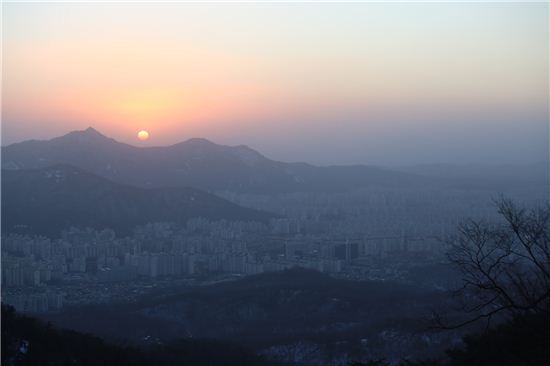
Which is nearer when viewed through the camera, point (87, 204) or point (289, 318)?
point (289, 318)

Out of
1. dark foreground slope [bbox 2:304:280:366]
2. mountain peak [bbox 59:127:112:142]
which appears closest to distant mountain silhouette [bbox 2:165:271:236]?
mountain peak [bbox 59:127:112:142]

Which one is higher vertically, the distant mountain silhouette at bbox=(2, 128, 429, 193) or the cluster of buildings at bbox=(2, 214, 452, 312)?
the distant mountain silhouette at bbox=(2, 128, 429, 193)

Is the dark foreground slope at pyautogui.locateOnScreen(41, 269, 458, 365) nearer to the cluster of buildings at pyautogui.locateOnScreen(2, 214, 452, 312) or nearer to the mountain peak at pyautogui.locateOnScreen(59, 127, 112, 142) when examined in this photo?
the cluster of buildings at pyautogui.locateOnScreen(2, 214, 452, 312)

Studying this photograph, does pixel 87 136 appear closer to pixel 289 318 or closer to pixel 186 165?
pixel 186 165

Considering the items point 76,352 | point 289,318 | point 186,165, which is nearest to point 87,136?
point 186,165

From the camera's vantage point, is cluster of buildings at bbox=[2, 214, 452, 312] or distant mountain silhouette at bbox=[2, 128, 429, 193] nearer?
cluster of buildings at bbox=[2, 214, 452, 312]

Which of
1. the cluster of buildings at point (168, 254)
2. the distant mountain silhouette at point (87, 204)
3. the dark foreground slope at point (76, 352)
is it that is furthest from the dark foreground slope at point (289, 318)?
the distant mountain silhouette at point (87, 204)
